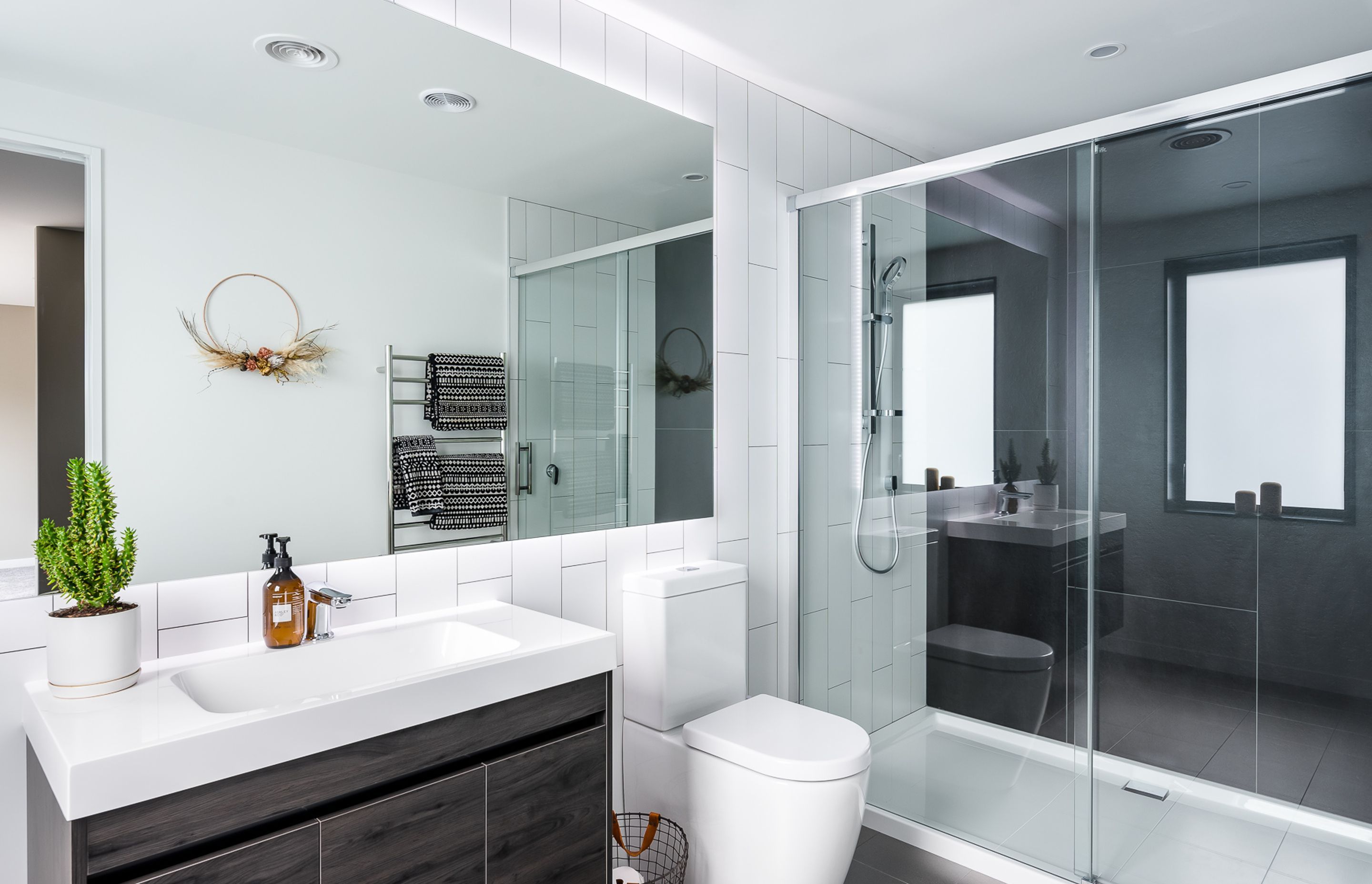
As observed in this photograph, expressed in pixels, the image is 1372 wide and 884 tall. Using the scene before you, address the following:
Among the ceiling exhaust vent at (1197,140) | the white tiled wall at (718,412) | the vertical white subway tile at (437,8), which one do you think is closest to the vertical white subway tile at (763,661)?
the white tiled wall at (718,412)

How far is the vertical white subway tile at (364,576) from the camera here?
166 centimetres

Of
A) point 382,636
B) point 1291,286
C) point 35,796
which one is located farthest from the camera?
point 1291,286

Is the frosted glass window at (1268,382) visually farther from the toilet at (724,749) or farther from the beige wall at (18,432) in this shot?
the beige wall at (18,432)

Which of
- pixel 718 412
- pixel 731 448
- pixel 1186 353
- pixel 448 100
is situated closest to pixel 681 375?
pixel 718 412

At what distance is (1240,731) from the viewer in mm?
1857

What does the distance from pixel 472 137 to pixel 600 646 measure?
1.27 meters

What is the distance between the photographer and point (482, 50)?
1.88 metres

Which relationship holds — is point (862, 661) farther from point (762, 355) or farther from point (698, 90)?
point (698, 90)

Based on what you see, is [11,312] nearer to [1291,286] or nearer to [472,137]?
[472,137]

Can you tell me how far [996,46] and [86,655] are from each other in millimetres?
2754

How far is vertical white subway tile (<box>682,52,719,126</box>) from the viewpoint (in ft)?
7.92

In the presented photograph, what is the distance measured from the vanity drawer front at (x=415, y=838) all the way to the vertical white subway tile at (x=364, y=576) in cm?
52

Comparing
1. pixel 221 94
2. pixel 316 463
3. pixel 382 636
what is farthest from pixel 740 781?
pixel 221 94

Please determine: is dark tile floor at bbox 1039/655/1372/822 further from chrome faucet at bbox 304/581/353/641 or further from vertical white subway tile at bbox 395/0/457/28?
vertical white subway tile at bbox 395/0/457/28
